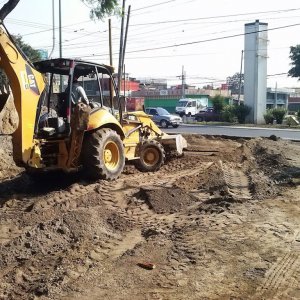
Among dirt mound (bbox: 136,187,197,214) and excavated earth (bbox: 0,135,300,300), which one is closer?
excavated earth (bbox: 0,135,300,300)

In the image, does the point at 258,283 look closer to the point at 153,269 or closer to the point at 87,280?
the point at 153,269

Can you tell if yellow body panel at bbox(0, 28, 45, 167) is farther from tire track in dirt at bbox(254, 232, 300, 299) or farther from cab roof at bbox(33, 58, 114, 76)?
tire track in dirt at bbox(254, 232, 300, 299)

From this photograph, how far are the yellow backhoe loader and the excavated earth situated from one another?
0.56m

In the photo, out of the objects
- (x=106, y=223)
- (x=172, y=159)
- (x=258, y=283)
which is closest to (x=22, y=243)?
(x=106, y=223)

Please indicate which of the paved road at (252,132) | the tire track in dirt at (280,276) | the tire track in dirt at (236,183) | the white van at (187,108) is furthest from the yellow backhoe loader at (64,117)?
the white van at (187,108)

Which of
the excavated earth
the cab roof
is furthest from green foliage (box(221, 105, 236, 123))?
the cab roof

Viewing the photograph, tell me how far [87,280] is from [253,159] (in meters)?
10.2

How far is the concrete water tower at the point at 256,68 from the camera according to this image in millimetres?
43969

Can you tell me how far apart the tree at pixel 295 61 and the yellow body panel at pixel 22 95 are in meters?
60.4

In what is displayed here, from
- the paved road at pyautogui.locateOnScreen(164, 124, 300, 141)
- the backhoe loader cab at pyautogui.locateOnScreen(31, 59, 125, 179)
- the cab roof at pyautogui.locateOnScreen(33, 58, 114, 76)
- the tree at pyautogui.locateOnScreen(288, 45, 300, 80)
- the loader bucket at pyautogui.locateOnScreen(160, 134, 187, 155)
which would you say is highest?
the tree at pyautogui.locateOnScreen(288, 45, 300, 80)

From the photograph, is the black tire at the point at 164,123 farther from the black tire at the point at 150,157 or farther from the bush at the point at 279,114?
the black tire at the point at 150,157

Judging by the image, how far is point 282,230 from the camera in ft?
22.6

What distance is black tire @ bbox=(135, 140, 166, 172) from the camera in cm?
1202

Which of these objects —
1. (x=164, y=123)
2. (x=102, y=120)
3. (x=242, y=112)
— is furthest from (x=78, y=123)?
(x=242, y=112)
